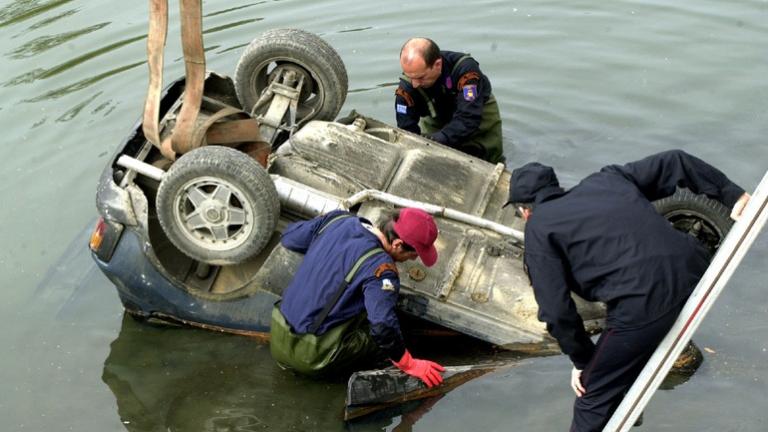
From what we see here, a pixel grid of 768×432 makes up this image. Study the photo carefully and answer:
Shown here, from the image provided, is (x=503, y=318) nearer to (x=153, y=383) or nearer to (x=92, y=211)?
(x=153, y=383)

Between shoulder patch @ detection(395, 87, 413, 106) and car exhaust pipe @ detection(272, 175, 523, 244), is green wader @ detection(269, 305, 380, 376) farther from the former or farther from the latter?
shoulder patch @ detection(395, 87, 413, 106)

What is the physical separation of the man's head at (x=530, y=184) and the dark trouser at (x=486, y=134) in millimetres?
3126

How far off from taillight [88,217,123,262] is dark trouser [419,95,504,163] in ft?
9.99

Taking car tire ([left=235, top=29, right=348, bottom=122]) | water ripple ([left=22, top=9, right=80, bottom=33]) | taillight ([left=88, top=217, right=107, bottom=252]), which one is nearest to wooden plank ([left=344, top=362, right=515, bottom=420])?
taillight ([left=88, top=217, right=107, bottom=252])

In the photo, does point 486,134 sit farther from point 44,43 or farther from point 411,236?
point 44,43

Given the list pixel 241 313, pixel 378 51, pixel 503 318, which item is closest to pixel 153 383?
pixel 241 313

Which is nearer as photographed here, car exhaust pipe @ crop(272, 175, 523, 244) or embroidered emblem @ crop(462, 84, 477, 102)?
car exhaust pipe @ crop(272, 175, 523, 244)

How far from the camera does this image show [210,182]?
6250 millimetres

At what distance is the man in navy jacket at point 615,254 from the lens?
469 cm

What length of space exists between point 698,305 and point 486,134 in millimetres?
3959

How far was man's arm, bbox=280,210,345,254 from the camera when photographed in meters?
6.19

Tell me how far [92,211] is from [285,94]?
9.04 ft

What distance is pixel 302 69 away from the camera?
25.2 ft

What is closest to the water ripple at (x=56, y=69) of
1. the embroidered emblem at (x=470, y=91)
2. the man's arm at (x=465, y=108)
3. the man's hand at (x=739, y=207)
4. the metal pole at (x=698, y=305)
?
the man's arm at (x=465, y=108)
